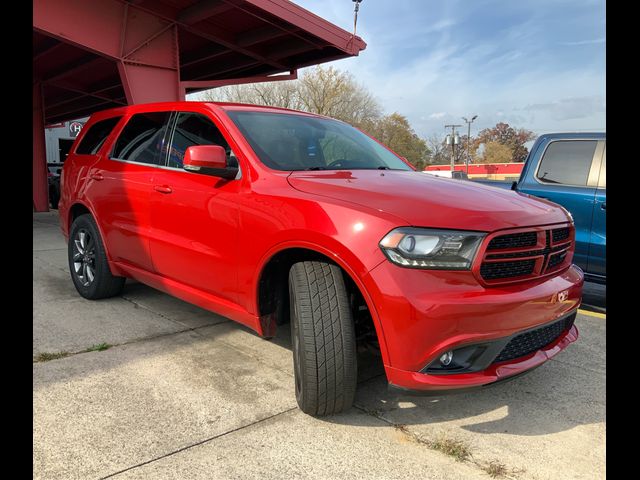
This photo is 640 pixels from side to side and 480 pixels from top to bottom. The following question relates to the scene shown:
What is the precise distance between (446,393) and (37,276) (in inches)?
215

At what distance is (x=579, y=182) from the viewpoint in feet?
18.2

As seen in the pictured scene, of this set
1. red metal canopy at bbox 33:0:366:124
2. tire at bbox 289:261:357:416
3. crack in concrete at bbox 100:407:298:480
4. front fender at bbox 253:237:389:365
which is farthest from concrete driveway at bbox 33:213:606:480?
red metal canopy at bbox 33:0:366:124

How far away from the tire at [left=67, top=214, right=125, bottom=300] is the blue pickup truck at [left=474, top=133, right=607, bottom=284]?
13.3ft

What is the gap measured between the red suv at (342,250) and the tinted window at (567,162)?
2.69 m

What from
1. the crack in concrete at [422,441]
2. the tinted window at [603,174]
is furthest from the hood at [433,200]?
the tinted window at [603,174]

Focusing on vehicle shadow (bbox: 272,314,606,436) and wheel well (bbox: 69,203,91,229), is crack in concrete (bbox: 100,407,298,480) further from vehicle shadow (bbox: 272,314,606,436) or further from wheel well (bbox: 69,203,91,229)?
wheel well (bbox: 69,203,91,229)

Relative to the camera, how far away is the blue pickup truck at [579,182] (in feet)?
17.2

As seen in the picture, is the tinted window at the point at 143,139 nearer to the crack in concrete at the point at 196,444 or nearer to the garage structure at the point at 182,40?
the crack in concrete at the point at 196,444

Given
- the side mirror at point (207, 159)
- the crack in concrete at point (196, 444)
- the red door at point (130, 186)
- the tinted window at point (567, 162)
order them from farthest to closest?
the tinted window at point (567, 162) < the red door at point (130, 186) < the side mirror at point (207, 159) < the crack in concrete at point (196, 444)

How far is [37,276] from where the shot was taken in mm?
6027

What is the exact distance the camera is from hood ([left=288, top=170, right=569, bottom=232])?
237 centimetres

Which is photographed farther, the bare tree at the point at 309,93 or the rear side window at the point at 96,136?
the bare tree at the point at 309,93

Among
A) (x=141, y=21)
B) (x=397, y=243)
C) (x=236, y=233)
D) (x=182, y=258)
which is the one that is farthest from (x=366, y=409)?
(x=141, y=21)

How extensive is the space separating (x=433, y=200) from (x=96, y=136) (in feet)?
12.8
